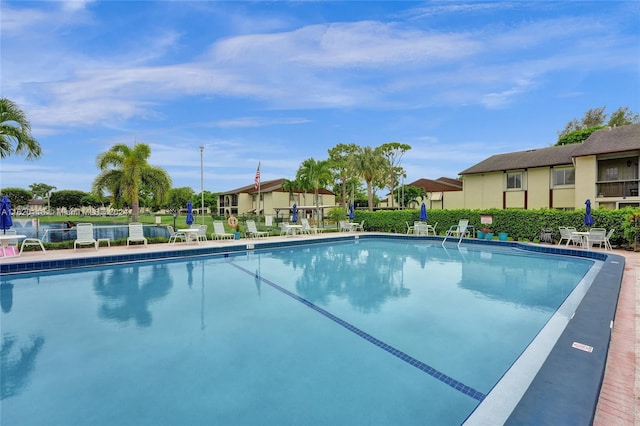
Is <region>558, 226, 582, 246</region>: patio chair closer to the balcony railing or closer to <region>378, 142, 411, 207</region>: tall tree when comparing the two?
the balcony railing

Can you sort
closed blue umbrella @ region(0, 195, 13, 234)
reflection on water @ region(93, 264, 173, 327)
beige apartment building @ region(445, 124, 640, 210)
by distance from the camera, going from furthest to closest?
beige apartment building @ region(445, 124, 640, 210), closed blue umbrella @ region(0, 195, 13, 234), reflection on water @ region(93, 264, 173, 327)

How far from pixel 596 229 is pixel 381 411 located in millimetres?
14499

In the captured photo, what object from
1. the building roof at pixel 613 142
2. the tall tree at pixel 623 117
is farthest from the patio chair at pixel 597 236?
the tall tree at pixel 623 117

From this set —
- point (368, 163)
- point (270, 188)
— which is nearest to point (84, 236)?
point (368, 163)

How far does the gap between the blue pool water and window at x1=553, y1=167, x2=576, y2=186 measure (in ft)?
54.2

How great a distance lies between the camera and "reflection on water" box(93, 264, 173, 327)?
17.9 ft

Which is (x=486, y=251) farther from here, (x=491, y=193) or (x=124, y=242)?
(x=124, y=242)

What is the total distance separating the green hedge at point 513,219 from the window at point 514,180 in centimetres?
840

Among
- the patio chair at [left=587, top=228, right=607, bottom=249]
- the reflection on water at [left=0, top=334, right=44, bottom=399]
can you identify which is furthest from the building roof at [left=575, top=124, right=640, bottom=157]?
the reflection on water at [left=0, top=334, right=44, bottom=399]

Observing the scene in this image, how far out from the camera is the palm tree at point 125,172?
1672cm

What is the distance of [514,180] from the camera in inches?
910

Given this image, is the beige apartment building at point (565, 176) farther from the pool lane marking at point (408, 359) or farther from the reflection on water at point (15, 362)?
the reflection on water at point (15, 362)

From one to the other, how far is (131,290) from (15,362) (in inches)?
137

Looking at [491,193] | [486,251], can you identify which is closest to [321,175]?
[491,193]
